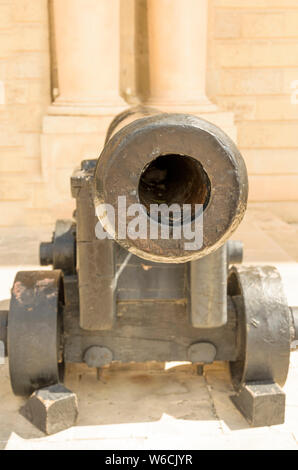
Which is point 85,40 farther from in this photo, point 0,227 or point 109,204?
point 109,204

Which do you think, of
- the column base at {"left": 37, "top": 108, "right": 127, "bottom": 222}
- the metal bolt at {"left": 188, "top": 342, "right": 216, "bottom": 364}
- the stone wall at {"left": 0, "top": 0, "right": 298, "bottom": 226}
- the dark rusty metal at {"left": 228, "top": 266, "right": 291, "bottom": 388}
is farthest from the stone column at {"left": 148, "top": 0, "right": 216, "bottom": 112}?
the metal bolt at {"left": 188, "top": 342, "right": 216, "bottom": 364}

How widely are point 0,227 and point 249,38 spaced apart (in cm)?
353

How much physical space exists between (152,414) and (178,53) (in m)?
4.94

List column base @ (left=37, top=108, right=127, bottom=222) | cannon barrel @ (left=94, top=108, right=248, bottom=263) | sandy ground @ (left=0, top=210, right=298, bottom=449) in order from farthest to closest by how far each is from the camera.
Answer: column base @ (left=37, top=108, right=127, bottom=222), sandy ground @ (left=0, top=210, right=298, bottom=449), cannon barrel @ (left=94, top=108, right=248, bottom=263)

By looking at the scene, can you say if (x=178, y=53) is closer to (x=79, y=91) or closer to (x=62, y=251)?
(x=79, y=91)

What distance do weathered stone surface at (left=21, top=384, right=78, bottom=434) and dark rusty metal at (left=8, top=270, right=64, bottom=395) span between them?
3.4 inches

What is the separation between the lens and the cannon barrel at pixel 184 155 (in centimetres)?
226

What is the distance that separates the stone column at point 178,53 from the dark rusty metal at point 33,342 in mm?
4494

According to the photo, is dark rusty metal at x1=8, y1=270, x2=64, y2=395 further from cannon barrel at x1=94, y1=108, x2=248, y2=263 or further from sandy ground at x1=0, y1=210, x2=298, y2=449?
cannon barrel at x1=94, y1=108, x2=248, y2=263

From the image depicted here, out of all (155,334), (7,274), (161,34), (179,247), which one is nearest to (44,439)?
(155,334)

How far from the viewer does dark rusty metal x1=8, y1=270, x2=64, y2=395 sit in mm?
2879

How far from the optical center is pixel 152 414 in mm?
2896

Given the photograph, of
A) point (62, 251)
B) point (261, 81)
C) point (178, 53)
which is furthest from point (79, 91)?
point (62, 251)

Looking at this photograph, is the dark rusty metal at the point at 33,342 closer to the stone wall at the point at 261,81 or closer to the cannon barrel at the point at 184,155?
the cannon barrel at the point at 184,155
